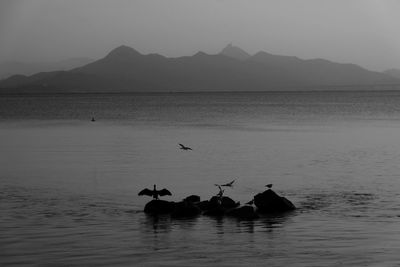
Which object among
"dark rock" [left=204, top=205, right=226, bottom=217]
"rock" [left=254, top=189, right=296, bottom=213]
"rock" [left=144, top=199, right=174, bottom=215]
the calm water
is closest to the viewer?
the calm water

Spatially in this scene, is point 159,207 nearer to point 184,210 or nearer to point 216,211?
point 184,210

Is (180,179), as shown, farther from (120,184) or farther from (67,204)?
(67,204)

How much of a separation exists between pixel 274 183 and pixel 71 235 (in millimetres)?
17795

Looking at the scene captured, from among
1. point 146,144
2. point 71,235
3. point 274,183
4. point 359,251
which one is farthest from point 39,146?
point 359,251

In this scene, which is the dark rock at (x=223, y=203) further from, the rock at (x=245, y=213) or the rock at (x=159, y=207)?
the rock at (x=159, y=207)

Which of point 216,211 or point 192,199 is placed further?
point 192,199

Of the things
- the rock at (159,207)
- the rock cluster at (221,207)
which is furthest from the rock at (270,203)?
the rock at (159,207)

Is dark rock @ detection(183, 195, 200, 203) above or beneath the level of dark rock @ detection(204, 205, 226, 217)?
above

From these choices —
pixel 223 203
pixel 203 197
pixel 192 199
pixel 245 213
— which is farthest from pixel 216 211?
pixel 203 197

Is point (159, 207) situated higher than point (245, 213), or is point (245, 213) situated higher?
point (159, 207)

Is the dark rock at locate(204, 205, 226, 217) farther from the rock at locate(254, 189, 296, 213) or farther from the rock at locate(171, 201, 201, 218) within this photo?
the rock at locate(254, 189, 296, 213)

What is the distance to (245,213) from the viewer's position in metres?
29.5

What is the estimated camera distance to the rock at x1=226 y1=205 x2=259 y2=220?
1155 inches

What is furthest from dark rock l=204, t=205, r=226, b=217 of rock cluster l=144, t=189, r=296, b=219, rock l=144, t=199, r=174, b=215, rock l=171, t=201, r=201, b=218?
rock l=144, t=199, r=174, b=215
